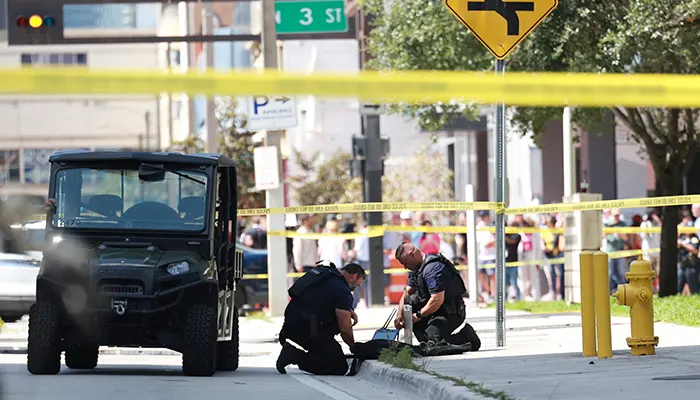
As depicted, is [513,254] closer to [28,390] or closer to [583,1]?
[583,1]

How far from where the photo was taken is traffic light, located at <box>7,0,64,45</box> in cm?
2261

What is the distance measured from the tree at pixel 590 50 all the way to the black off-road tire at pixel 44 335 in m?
8.49

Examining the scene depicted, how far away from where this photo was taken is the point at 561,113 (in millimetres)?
21938

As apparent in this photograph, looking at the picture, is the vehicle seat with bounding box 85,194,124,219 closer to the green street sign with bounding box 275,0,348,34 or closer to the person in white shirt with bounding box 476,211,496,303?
the green street sign with bounding box 275,0,348,34

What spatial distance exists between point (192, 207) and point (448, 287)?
2481mm

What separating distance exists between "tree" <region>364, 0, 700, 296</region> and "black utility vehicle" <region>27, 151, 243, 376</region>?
644 cm

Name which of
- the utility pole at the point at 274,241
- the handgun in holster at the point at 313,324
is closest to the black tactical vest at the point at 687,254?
the utility pole at the point at 274,241

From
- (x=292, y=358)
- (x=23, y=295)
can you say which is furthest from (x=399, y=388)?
(x=23, y=295)

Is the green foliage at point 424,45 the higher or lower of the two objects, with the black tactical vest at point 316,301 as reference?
higher

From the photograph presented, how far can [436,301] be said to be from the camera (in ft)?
45.5

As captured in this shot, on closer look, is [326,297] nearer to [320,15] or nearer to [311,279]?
[311,279]

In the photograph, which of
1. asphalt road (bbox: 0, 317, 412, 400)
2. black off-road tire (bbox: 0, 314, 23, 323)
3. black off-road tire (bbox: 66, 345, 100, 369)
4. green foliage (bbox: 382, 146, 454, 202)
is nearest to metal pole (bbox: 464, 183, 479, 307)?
black off-road tire (bbox: 0, 314, 23, 323)

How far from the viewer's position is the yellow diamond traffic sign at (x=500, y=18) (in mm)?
13695

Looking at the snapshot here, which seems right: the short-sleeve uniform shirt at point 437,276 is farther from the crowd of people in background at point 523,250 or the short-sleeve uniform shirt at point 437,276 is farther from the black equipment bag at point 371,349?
the crowd of people in background at point 523,250
